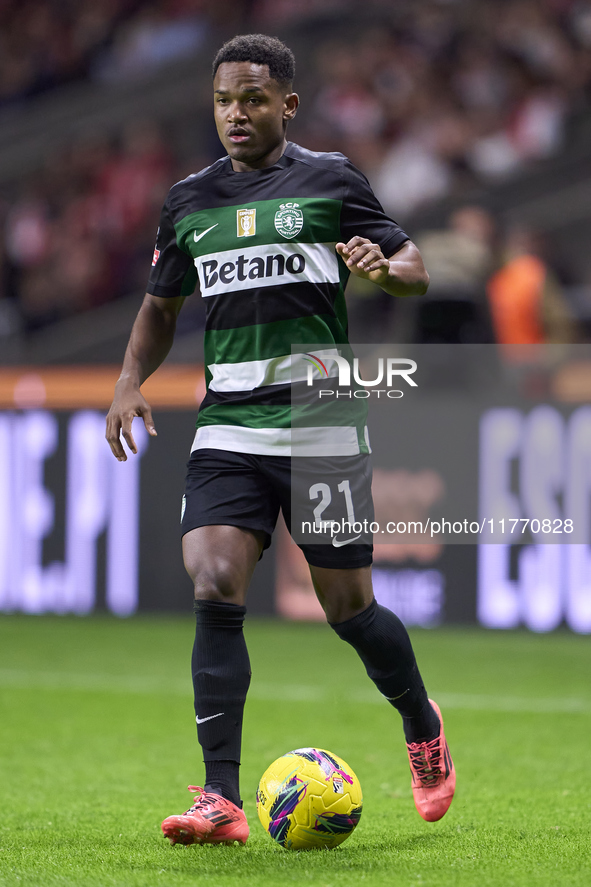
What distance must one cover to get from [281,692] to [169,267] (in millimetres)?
3587

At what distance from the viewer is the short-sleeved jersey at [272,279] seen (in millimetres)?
3580

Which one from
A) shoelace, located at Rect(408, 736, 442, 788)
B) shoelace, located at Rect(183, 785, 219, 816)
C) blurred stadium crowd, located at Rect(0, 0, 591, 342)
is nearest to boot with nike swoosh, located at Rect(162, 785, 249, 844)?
shoelace, located at Rect(183, 785, 219, 816)

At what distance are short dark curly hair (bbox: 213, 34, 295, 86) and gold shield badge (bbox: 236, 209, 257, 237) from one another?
0.40m

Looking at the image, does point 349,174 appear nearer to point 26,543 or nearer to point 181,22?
point 26,543

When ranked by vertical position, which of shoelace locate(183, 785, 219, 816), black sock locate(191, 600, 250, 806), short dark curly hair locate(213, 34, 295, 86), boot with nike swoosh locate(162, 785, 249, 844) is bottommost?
boot with nike swoosh locate(162, 785, 249, 844)

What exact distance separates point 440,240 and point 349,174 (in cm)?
536

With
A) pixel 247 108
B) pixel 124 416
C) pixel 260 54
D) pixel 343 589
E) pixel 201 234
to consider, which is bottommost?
pixel 343 589

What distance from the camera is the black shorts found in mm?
3543

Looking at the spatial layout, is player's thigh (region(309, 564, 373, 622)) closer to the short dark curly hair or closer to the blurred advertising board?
the short dark curly hair

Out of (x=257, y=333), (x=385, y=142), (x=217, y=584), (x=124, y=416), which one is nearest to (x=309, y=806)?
(x=217, y=584)

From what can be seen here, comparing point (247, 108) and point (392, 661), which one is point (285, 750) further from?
point (247, 108)

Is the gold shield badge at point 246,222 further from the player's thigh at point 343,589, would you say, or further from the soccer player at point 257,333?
the player's thigh at point 343,589

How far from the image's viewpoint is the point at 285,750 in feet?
17.2

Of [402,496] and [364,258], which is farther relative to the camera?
[402,496]
